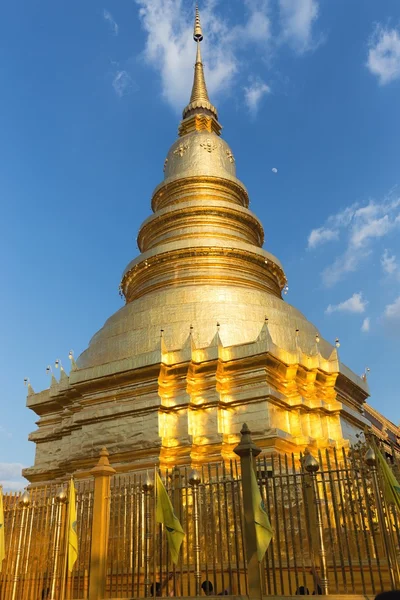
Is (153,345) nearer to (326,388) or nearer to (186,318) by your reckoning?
(186,318)

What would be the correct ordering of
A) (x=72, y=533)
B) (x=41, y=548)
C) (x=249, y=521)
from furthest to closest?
(x=41, y=548) → (x=72, y=533) → (x=249, y=521)

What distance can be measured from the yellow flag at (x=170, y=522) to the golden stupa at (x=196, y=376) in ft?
20.2

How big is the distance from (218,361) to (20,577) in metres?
7.30

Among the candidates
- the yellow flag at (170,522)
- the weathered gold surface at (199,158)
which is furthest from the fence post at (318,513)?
the weathered gold surface at (199,158)

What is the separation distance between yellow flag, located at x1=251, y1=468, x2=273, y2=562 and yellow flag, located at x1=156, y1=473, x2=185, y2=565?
3.78 feet

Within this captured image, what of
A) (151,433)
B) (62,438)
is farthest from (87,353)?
(151,433)

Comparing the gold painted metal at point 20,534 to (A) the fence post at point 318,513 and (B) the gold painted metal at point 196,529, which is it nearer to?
(B) the gold painted metal at point 196,529

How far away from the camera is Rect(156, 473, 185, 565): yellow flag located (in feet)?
25.8

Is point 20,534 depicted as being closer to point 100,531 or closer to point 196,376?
point 100,531

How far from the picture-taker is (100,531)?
8.89 m

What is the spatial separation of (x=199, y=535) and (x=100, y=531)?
162 cm

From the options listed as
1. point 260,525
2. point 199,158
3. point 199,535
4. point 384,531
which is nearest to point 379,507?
point 384,531

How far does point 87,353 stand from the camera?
18250mm

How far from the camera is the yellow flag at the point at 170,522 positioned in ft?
25.8
